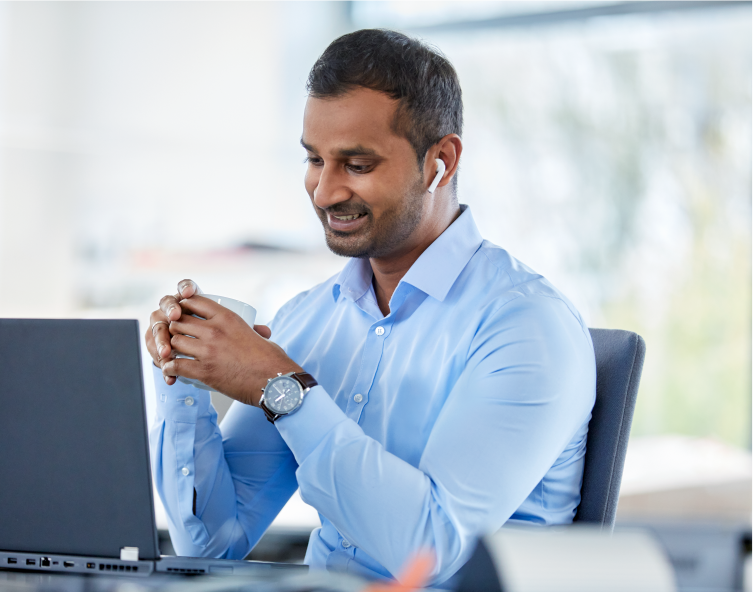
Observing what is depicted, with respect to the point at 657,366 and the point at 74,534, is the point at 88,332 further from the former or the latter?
the point at 657,366

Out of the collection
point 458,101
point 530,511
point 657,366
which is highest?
point 458,101

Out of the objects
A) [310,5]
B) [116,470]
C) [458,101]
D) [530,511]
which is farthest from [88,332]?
[310,5]

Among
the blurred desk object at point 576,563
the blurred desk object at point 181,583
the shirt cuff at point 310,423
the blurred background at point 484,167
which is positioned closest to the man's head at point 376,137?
the shirt cuff at point 310,423

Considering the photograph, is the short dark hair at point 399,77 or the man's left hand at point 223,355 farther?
the short dark hair at point 399,77

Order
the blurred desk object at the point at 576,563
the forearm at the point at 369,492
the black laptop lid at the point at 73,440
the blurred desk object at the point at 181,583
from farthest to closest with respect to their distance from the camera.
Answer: the forearm at the point at 369,492 < the black laptop lid at the point at 73,440 < the blurred desk object at the point at 181,583 < the blurred desk object at the point at 576,563

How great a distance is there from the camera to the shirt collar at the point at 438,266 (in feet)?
4.03

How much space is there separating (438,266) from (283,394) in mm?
362

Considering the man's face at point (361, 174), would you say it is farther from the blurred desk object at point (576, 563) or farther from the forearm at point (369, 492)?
the blurred desk object at point (576, 563)

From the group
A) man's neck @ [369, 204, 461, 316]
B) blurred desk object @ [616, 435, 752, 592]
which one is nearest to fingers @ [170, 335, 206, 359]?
man's neck @ [369, 204, 461, 316]

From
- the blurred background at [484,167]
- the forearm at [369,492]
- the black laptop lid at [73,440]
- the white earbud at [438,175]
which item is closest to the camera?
the black laptop lid at [73,440]

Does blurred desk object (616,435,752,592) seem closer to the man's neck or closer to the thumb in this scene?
the man's neck

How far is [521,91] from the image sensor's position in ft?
11.1

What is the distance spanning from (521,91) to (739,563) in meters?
2.47

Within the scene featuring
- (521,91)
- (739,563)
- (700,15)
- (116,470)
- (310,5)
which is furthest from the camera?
(310,5)
